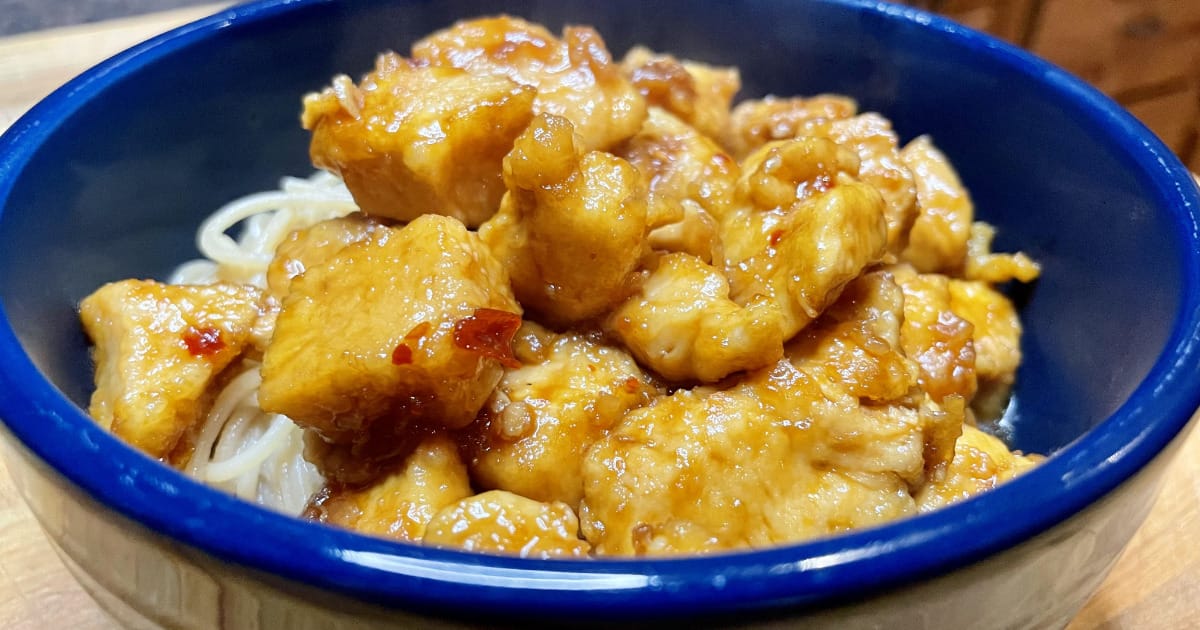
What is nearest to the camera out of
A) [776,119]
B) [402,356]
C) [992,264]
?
[402,356]

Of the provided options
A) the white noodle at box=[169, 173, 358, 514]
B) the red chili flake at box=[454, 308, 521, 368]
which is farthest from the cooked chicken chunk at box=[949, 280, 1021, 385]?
the white noodle at box=[169, 173, 358, 514]

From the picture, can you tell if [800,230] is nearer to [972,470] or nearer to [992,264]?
[972,470]

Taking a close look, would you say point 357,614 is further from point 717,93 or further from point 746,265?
point 717,93

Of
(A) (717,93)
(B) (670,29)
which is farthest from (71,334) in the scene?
(B) (670,29)

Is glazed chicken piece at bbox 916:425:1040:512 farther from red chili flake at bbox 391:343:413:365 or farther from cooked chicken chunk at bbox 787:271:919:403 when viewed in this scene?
red chili flake at bbox 391:343:413:365

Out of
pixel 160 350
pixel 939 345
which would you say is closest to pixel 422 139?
pixel 160 350

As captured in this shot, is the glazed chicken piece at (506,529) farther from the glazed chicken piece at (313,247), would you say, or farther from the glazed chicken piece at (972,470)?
the glazed chicken piece at (313,247)
